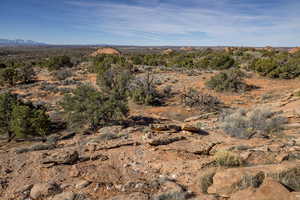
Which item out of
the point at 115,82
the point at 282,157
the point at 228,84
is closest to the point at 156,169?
the point at 282,157

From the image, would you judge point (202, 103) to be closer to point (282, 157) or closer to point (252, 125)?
point (252, 125)

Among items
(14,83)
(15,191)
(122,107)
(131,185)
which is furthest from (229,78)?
(14,83)

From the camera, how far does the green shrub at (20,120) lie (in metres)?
10.8

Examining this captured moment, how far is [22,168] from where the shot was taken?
6031 millimetres

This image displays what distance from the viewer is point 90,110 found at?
11.7 metres

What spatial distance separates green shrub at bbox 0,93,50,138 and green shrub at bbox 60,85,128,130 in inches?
57.9

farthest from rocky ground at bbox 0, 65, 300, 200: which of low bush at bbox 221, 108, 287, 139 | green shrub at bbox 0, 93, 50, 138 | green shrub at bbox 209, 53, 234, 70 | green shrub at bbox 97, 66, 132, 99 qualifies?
green shrub at bbox 209, 53, 234, 70

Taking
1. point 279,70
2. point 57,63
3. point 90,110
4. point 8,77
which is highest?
point 57,63

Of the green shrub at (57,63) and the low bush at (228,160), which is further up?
the green shrub at (57,63)

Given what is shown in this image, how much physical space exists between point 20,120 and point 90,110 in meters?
3.62

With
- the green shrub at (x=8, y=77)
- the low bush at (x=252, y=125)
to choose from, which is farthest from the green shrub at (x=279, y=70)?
the green shrub at (x=8, y=77)

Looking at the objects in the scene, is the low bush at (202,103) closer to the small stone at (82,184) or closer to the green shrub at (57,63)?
the small stone at (82,184)

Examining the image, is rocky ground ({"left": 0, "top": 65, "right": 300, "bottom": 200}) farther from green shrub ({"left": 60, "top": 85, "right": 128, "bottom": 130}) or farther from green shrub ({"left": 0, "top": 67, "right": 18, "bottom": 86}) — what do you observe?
green shrub ({"left": 0, "top": 67, "right": 18, "bottom": 86})

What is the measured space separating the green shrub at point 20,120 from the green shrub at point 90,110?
1.47 meters
